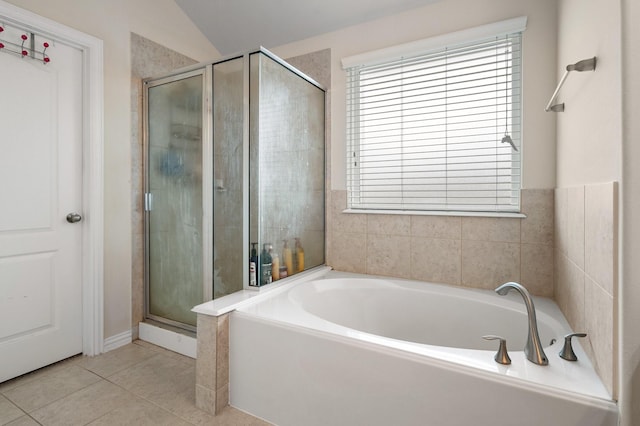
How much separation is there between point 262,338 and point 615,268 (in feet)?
4.19

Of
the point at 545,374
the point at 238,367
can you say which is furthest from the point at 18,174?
the point at 545,374

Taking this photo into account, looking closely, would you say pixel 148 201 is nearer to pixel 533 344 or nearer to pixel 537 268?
pixel 533 344

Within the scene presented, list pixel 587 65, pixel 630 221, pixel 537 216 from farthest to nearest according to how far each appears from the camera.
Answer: pixel 537 216 → pixel 587 65 → pixel 630 221

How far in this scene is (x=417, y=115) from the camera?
2131 millimetres

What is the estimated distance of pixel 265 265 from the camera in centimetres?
189

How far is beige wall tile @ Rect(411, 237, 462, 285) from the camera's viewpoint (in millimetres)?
2016

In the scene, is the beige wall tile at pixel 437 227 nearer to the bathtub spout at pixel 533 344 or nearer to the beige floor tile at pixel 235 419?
the bathtub spout at pixel 533 344

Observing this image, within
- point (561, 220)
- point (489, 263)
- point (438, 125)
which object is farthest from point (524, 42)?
point (489, 263)

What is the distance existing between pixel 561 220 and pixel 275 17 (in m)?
2.27

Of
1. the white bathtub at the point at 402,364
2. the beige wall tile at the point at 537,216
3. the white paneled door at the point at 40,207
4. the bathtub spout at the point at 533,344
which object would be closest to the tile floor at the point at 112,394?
the white paneled door at the point at 40,207

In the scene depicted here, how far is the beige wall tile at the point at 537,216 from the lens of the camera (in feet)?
5.84

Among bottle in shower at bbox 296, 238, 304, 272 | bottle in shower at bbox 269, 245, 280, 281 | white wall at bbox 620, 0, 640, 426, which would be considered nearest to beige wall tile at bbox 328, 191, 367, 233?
bottle in shower at bbox 296, 238, 304, 272

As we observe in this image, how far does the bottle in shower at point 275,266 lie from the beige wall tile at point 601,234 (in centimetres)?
148

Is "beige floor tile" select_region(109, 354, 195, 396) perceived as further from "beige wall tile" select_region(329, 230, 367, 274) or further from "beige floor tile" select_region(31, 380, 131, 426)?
"beige wall tile" select_region(329, 230, 367, 274)
